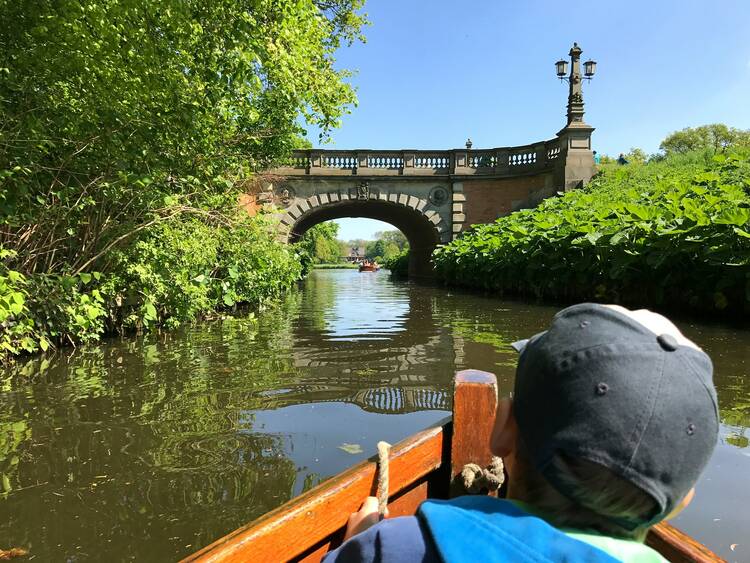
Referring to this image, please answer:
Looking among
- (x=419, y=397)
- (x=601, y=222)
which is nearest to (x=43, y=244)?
(x=419, y=397)

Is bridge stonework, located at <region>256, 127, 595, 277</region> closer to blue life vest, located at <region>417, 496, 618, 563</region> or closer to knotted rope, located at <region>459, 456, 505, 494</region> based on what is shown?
knotted rope, located at <region>459, 456, 505, 494</region>

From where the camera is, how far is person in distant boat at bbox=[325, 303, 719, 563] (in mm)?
826

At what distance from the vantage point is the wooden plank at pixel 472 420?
1883 mm

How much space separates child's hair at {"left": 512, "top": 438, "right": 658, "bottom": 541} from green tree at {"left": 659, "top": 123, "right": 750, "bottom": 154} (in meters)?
41.3

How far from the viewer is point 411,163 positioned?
865 inches

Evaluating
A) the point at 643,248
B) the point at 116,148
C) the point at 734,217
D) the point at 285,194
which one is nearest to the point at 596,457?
the point at 116,148

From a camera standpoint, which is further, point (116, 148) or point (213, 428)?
point (116, 148)

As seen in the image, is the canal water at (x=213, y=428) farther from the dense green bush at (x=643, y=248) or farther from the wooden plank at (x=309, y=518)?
the wooden plank at (x=309, y=518)

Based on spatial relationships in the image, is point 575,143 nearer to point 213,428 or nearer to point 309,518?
point 213,428

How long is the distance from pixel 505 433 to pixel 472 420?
89 cm

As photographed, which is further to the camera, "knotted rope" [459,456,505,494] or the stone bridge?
the stone bridge

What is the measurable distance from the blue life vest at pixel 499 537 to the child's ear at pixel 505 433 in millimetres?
145

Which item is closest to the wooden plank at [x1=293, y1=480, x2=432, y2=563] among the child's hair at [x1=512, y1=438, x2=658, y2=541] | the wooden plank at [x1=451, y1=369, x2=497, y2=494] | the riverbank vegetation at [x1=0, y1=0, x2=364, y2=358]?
the wooden plank at [x1=451, y1=369, x2=497, y2=494]

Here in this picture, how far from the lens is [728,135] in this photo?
3631 cm
